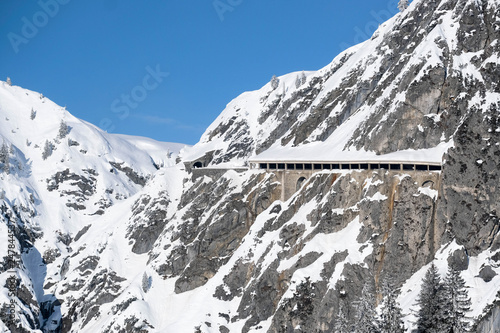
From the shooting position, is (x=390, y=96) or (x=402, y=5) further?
(x=402, y=5)

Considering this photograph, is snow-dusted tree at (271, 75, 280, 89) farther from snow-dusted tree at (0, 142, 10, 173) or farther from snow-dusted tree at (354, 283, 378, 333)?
snow-dusted tree at (354, 283, 378, 333)

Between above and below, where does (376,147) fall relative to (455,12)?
below

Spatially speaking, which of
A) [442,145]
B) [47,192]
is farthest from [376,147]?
[47,192]

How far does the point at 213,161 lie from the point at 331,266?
204ft

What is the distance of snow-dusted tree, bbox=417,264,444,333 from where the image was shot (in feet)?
228

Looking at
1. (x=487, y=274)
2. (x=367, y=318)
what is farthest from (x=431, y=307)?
(x=487, y=274)

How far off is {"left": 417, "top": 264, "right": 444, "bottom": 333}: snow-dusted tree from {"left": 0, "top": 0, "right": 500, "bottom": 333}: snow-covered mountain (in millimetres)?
12173

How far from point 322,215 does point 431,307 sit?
42.4 meters

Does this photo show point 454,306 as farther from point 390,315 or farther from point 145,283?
A: point 145,283

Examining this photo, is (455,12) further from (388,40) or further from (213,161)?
(213,161)

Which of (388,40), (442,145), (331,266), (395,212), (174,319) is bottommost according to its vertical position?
(174,319)

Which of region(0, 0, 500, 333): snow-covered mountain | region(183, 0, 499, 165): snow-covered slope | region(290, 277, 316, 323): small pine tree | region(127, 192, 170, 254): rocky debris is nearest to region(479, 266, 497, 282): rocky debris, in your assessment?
region(0, 0, 500, 333): snow-covered mountain

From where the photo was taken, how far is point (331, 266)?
106 meters

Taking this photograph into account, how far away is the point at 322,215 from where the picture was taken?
113750mm
